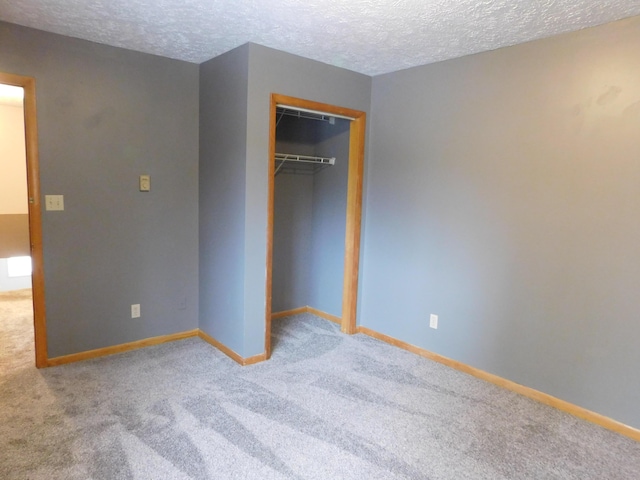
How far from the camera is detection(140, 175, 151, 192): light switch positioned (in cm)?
323

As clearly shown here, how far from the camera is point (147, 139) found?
3230 millimetres

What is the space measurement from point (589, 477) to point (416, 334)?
1547mm

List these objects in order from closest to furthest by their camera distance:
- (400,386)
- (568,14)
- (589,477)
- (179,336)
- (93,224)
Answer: (589,477) → (568,14) → (400,386) → (93,224) → (179,336)

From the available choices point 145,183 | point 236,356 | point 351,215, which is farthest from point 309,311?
point 145,183

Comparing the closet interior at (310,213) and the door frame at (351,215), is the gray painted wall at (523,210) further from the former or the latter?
the closet interior at (310,213)

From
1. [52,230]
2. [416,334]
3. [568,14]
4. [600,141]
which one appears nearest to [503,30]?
[568,14]

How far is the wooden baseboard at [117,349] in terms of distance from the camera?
301 centimetres

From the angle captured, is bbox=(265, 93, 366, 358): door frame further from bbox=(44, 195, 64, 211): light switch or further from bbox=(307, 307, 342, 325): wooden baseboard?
bbox=(44, 195, 64, 211): light switch

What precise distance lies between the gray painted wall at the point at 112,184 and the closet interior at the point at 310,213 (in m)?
0.94

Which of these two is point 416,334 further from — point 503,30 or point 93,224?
point 93,224

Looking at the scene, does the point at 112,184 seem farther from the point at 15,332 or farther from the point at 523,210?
the point at 523,210

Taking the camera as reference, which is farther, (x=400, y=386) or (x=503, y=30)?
(x=400, y=386)

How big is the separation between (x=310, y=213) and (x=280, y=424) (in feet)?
8.01

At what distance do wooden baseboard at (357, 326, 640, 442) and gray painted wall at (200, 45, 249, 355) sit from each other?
1.40 metres
